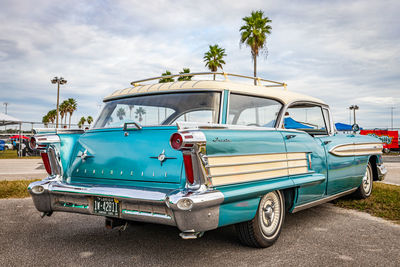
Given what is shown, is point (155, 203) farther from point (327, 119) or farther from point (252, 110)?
point (327, 119)

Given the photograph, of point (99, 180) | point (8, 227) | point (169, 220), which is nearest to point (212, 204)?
point (169, 220)

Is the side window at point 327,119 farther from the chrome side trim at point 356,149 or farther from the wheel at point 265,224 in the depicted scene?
the wheel at point 265,224

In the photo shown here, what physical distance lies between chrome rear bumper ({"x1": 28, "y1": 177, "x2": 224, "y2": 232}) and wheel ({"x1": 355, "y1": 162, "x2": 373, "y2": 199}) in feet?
13.5

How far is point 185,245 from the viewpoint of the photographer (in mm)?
3783

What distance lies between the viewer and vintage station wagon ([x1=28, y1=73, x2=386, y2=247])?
117 inches

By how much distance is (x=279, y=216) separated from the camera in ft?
12.8

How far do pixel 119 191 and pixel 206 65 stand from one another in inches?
1260

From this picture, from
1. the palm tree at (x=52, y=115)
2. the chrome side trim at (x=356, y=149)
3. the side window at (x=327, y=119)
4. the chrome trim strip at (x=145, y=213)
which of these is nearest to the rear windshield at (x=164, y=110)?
the chrome trim strip at (x=145, y=213)

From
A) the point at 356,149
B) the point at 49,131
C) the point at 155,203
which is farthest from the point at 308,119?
the point at 49,131

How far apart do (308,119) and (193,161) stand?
112 inches

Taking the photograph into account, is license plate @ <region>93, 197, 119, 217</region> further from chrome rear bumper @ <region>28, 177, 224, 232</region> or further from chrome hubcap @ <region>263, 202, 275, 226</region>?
chrome hubcap @ <region>263, 202, 275, 226</region>

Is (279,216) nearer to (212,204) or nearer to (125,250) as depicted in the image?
(212,204)

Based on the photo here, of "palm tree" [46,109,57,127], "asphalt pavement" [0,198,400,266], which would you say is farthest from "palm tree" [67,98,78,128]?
"asphalt pavement" [0,198,400,266]

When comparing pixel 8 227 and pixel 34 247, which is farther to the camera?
pixel 8 227
